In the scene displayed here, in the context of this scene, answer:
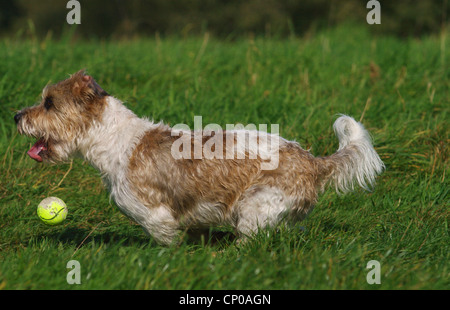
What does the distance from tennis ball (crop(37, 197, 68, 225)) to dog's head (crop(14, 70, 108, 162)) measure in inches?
16.7

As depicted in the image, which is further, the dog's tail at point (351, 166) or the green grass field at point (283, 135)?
the dog's tail at point (351, 166)

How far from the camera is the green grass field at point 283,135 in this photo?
3.88 m

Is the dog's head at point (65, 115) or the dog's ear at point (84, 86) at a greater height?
the dog's ear at point (84, 86)

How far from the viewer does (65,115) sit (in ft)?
15.9

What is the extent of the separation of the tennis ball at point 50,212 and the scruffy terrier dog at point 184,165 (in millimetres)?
392

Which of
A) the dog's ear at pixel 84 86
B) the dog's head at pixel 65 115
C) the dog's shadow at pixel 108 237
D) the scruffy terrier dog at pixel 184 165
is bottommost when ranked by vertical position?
the dog's shadow at pixel 108 237

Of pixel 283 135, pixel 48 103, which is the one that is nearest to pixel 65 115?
pixel 48 103

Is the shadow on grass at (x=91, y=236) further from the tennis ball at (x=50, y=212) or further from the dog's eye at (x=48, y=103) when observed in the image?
the dog's eye at (x=48, y=103)

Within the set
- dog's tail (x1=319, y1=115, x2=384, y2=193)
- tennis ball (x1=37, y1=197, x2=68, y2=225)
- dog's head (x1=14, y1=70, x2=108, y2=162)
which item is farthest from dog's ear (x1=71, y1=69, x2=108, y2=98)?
dog's tail (x1=319, y1=115, x2=384, y2=193)

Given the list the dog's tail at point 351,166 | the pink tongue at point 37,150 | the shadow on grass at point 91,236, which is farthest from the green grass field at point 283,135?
the pink tongue at point 37,150

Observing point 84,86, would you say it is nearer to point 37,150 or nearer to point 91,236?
point 37,150

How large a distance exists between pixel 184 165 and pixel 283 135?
2204mm

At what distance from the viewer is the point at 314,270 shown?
3.85m

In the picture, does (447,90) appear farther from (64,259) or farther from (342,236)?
(64,259)
